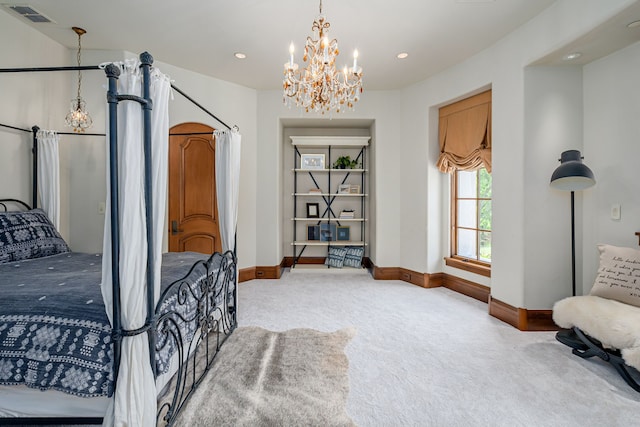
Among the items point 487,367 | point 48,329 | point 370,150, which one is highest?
point 370,150

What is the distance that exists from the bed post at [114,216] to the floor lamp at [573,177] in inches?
127

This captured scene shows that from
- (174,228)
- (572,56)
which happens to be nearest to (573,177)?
(572,56)

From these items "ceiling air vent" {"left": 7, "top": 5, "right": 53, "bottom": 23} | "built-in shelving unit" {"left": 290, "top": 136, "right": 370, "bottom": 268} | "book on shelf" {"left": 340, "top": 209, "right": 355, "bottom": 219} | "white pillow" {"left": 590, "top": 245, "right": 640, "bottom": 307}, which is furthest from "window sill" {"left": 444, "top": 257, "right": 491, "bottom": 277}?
"ceiling air vent" {"left": 7, "top": 5, "right": 53, "bottom": 23}

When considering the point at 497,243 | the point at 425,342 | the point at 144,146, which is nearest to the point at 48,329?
the point at 144,146

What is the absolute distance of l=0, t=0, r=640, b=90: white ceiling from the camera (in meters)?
2.55

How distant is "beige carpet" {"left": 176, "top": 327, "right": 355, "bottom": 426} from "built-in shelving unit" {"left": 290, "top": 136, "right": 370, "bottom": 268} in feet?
8.59

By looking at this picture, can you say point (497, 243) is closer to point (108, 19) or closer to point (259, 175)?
point (259, 175)

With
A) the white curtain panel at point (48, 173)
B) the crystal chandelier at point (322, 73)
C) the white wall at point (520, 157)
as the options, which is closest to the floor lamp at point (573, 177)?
the white wall at point (520, 157)

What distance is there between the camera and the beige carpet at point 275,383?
64.3 inches

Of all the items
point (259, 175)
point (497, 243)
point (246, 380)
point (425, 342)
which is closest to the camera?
point (246, 380)

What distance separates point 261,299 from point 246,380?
167cm

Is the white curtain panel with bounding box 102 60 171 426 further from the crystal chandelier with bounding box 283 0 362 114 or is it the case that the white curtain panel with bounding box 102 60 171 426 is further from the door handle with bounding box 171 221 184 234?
the door handle with bounding box 171 221 184 234

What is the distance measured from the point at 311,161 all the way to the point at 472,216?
2.65 m

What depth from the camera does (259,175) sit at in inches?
176
